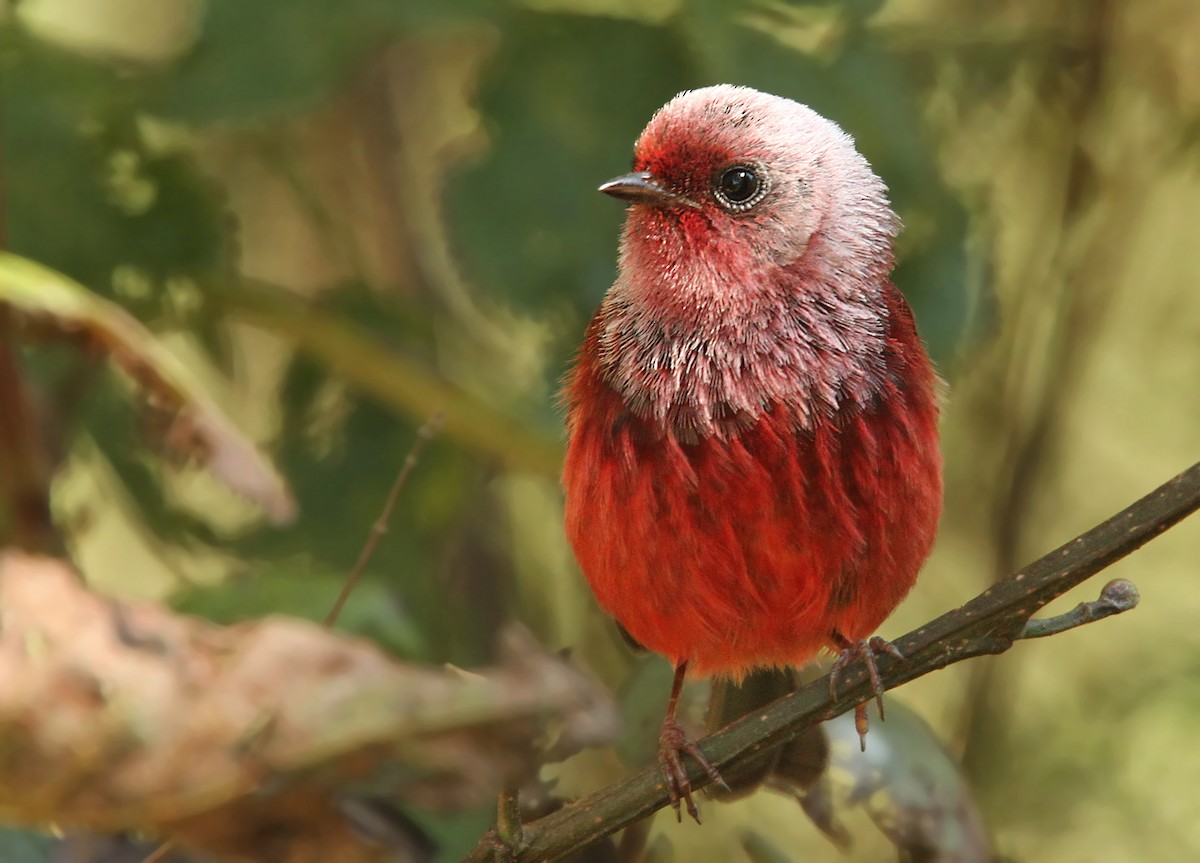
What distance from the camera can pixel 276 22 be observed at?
11.6ft

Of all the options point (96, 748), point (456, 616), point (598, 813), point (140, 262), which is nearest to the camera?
point (96, 748)

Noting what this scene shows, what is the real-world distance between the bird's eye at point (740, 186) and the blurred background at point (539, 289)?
0.50m

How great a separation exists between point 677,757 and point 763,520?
522 millimetres

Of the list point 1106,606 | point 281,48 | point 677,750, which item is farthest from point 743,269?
point 281,48

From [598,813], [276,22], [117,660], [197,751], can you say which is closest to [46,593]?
[117,660]

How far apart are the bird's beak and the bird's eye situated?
0.19 feet

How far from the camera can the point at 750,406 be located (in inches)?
108

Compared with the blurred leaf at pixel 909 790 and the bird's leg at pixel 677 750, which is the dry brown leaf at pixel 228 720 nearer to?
the bird's leg at pixel 677 750

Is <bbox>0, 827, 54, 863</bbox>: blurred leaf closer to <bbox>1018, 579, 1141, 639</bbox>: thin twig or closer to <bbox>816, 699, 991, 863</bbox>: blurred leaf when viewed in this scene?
<bbox>816, 699, 991, 863</bbox>: blurred leaf

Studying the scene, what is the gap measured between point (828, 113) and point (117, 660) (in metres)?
2.21

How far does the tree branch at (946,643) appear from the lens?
200 centimetres

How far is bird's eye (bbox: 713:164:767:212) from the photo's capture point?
2.92 metres

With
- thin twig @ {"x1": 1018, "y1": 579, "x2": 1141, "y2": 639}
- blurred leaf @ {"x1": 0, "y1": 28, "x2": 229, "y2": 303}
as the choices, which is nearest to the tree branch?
thin twig @ {"x1": 1018, "y1": 579, "x2": 1141, "y2": 639}

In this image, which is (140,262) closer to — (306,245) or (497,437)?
(497,437)
